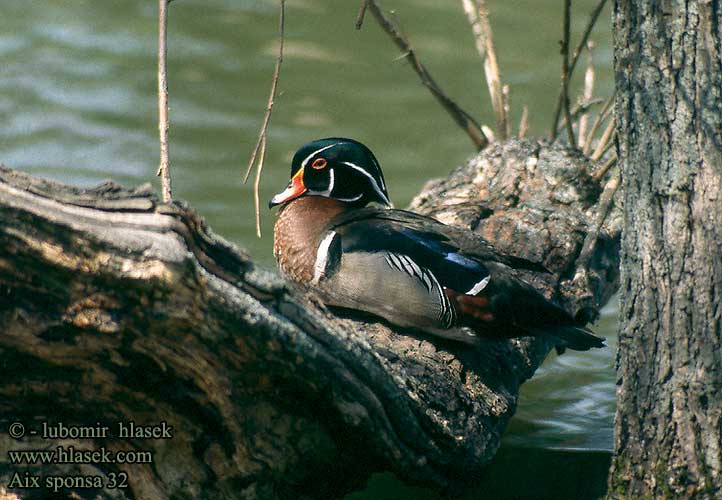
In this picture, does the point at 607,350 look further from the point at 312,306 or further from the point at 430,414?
the point at 312,306

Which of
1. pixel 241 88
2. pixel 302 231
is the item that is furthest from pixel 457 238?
pixel 241 88

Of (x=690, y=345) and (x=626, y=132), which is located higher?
(x=626, y=132)

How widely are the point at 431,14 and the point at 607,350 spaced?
13.4ft

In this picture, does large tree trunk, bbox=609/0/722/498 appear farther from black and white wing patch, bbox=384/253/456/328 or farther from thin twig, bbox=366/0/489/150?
thin twig, bbox=366/0/489/150

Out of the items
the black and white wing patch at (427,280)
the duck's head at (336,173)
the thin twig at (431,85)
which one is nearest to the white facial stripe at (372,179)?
the duck's head at (336,173)

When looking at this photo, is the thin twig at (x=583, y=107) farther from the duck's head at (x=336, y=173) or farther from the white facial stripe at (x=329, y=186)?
the white facial stripe at (x=329, y=186)

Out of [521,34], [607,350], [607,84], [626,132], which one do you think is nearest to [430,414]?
[626,132]

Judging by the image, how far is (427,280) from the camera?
3.40m

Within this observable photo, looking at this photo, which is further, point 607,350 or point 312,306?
point 607,350

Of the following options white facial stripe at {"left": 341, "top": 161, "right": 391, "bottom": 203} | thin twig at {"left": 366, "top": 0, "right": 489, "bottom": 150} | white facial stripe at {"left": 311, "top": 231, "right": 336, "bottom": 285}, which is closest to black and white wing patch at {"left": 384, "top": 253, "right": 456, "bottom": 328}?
white facial stripe at {"left": 311, "top": 231, "right": 336, "bottom": 285}

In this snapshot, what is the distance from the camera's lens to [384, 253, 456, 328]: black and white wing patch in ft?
11.1

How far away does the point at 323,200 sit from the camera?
3.94 m

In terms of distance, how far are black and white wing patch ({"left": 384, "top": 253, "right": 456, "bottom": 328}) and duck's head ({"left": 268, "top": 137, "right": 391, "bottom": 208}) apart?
0.61 m

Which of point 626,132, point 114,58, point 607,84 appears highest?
point 114,58
